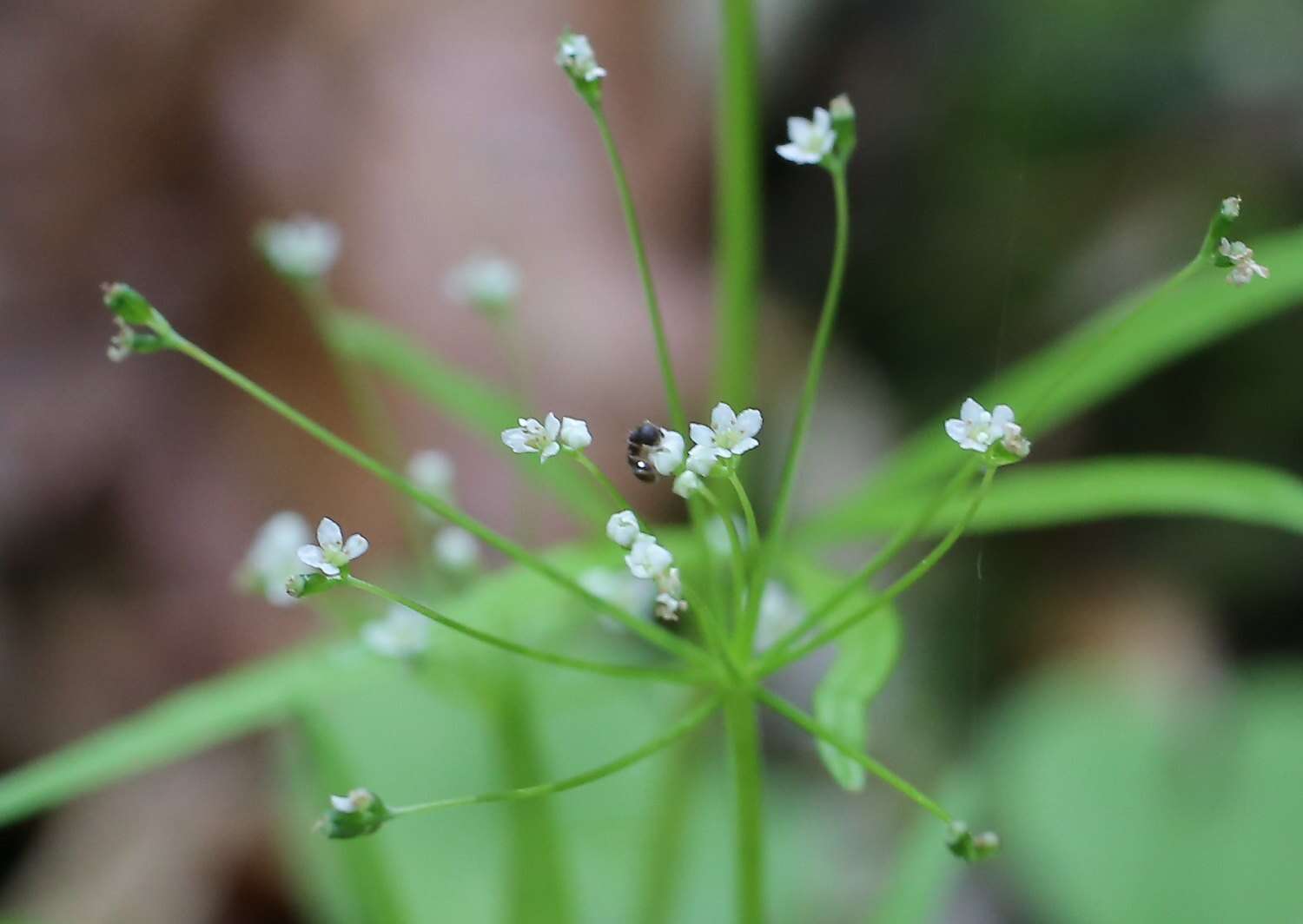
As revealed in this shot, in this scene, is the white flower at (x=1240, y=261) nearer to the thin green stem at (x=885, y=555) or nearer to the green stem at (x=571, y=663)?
the thin green stem at (x=885, y=555)

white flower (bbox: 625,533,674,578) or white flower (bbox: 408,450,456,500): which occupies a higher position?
white flower (bbox: 408,450,456,500)

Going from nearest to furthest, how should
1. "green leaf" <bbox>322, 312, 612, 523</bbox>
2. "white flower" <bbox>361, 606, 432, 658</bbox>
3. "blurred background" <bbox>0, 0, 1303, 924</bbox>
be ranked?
"white flower" <bbox>361, 606, 432, 658</bbox>
"green leaf" <bbox>322, 312, 612, 523</bbox>
"blurred background" <bbox>0, 0, 1303, 924</bbox>

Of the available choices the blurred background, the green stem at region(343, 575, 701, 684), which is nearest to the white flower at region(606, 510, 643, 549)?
the green stem at region(343, 575, 701, 684)

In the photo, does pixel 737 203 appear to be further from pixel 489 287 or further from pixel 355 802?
pixel 355 802

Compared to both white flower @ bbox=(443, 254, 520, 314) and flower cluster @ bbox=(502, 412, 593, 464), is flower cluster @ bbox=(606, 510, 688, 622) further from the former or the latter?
white flower @ bbox=(443, 254, 520, 314)

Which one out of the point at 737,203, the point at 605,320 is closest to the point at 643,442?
the point at 737,203

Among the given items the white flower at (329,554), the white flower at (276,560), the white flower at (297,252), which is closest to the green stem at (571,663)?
the white flower at (329,554)

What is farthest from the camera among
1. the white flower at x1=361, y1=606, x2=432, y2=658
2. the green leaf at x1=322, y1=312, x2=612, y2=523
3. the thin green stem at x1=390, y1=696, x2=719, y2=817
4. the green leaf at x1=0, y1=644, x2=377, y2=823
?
the green leaf at x1=322, y1=312, x2=612, y2=523
